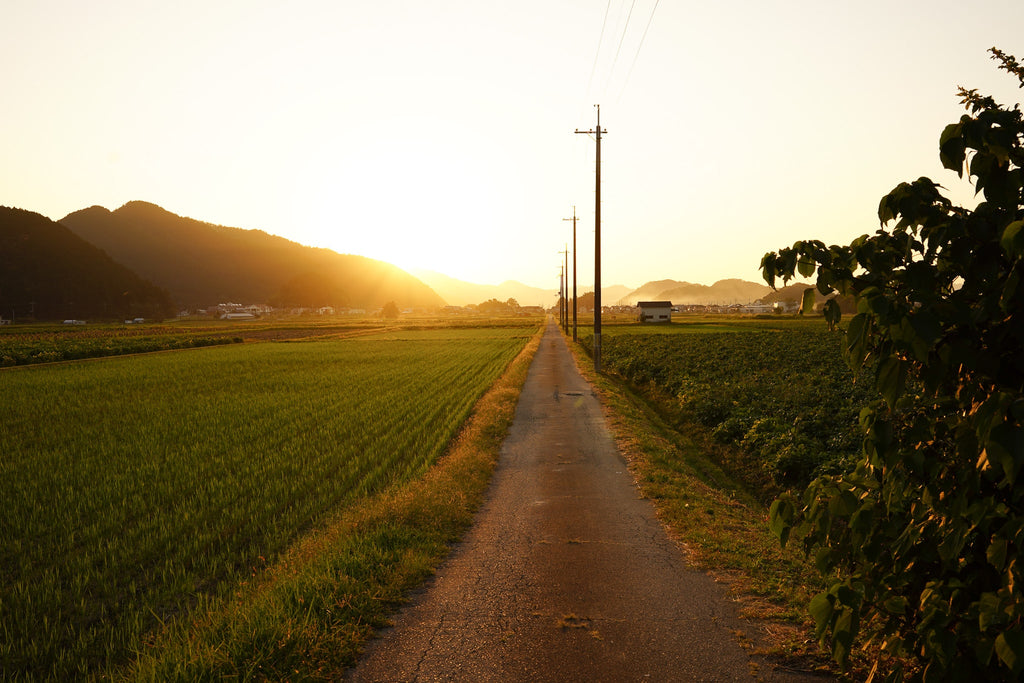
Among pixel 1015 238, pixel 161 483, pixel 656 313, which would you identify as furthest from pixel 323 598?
pixel 656 313

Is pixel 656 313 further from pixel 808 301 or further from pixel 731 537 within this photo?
pixel 808 301

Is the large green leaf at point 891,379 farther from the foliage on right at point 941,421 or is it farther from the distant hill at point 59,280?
the distant hill at point 59,280

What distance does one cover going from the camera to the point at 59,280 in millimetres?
134250

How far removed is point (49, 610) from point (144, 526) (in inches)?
95.5

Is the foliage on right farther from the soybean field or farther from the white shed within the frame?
the white shed

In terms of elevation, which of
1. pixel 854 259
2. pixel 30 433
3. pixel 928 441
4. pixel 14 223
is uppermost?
pixel 14 223

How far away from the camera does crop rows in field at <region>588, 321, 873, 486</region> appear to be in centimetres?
1123

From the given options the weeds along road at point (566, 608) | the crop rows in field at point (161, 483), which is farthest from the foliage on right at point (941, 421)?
the crop rows in field at point (161, 483)

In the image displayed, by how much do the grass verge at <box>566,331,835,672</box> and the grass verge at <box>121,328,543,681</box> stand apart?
10.4 feet

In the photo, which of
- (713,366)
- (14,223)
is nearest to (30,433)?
(713,366)

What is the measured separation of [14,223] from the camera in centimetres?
14200

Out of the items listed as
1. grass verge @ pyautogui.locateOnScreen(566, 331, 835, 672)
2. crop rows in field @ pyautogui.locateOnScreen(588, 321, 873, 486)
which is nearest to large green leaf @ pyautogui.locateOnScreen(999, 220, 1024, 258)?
crop rows in field @ pyautogui.locateOnScreen(588, 321, 873, 486)

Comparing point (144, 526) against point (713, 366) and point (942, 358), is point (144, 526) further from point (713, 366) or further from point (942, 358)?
point (713, 366)

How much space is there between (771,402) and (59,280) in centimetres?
16760
